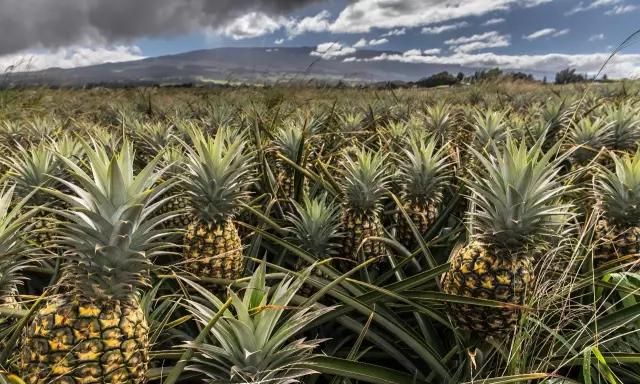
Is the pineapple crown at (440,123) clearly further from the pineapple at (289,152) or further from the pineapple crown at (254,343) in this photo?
the pineapple crown at (254,343)

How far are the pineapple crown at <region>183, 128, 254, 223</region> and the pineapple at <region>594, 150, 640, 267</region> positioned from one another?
5.66 ft

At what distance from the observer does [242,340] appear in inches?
46.7

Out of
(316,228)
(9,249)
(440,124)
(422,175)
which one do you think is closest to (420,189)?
(422,175)

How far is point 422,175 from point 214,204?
1325 millimetres

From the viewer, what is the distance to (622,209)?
2.15m

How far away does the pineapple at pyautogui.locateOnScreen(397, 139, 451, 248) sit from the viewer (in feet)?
9.01

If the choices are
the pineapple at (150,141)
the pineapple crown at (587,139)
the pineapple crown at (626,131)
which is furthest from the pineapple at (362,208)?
the pineapple crown at (626,131)

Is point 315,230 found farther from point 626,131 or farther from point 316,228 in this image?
point 626,131

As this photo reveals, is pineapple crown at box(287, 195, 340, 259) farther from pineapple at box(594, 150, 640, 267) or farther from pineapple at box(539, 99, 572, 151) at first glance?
pineapple at box(539, 99, 572, 151)

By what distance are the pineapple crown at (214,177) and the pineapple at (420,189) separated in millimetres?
1120

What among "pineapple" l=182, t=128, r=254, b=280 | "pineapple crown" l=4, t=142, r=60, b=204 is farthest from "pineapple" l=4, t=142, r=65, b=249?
"pineapple" l=182, t=128, r=254, b=280

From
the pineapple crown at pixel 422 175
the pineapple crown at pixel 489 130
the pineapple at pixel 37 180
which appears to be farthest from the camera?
the pineapple crown at pixel 489 130

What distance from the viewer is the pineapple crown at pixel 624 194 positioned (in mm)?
2082

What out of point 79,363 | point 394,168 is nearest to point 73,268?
point 79,363
